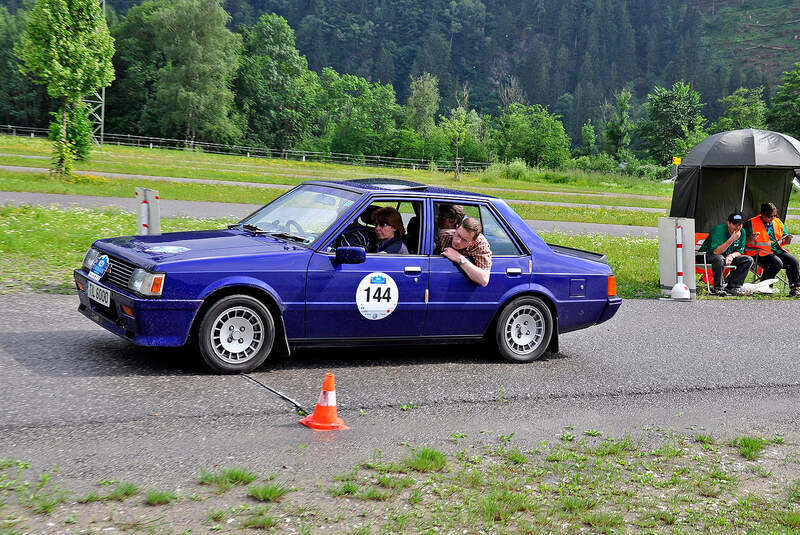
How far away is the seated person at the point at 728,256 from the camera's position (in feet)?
45.5

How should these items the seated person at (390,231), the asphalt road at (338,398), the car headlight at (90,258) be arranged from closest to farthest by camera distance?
1. the asphalt road at (338,398)
2. the car headlight at (90,258)
3. the seated person at (390,231)

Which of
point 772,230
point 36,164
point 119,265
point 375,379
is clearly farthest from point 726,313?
point 36,164

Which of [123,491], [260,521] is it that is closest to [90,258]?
[123,491]

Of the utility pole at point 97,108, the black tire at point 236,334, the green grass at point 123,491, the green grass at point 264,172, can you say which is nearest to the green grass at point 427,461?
the green grass at point 123,491

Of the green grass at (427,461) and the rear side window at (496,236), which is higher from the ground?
the rear side window at (496,236)

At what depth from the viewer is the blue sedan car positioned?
6461 millimetres

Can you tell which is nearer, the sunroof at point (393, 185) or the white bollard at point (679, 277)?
the sunroof at point (393, 185)

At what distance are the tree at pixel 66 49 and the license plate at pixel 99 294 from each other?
67.2 feet

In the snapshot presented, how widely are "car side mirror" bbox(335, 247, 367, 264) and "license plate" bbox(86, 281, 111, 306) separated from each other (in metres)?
1.87

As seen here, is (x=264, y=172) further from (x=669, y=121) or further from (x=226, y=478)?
(x=669, y=121)

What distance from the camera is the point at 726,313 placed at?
469 inches

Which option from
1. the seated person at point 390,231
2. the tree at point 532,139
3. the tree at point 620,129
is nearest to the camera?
the seated person at point 390,231

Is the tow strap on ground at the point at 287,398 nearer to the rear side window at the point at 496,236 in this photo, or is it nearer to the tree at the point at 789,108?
the rear side window at the point at 496,236

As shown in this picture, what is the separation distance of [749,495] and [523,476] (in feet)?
4.40
